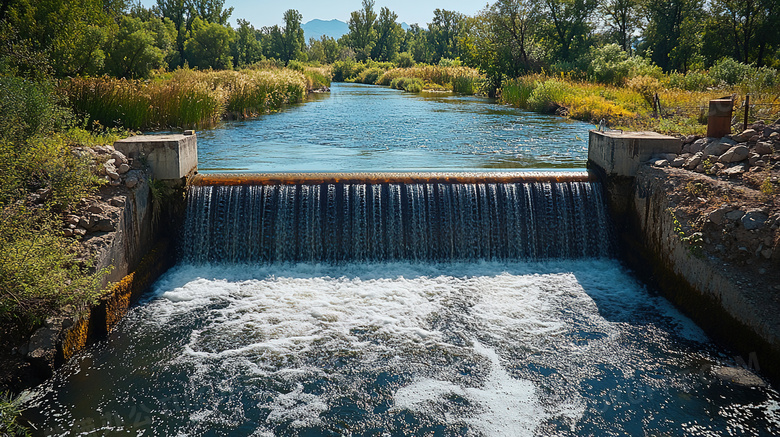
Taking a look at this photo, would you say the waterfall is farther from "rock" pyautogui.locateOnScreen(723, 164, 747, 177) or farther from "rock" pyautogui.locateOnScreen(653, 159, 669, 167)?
"rock" pyautogui.locateOnScreen(723, 164, 747, 177)

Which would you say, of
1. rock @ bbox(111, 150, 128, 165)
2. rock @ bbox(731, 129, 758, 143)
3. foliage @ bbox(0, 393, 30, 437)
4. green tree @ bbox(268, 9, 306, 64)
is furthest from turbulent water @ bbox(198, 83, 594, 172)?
green tree @ bbox(268, 9, 306, 64)

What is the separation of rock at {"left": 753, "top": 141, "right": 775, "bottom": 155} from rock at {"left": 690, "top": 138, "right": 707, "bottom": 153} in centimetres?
84

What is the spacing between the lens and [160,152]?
842cm

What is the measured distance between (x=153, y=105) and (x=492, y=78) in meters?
23.1

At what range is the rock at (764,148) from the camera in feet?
24.9

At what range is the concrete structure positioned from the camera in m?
8.30

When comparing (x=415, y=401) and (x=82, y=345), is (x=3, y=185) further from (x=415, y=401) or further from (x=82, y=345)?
(x=415, y=401)

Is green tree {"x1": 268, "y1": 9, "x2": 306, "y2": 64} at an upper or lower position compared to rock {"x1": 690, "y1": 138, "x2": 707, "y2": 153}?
upper

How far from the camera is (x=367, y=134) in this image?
55.1 feet

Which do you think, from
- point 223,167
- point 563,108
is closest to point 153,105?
point 223,167

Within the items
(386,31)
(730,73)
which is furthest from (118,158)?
(386,31)

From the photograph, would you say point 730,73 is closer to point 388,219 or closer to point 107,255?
point 388,219

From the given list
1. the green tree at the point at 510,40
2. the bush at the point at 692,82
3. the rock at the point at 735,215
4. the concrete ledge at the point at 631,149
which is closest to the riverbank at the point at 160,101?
the concrete ledge at the point at 631,149

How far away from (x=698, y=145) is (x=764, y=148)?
1070mm
